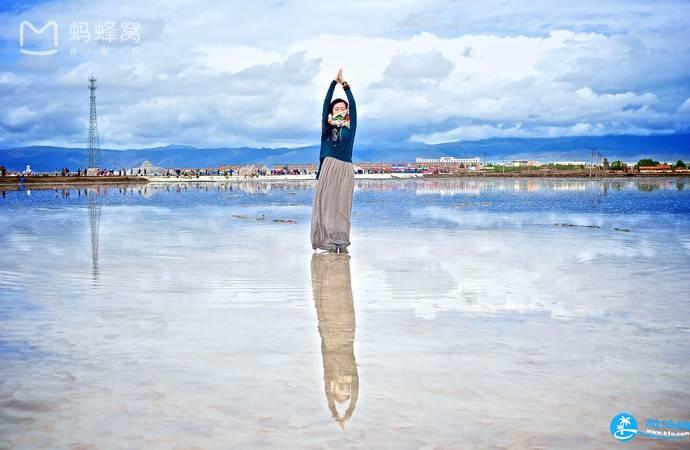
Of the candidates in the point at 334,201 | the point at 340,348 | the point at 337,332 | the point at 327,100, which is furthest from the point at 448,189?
the point at 340,348

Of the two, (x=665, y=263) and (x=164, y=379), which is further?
(x=665, y=263)

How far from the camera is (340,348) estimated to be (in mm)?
5891

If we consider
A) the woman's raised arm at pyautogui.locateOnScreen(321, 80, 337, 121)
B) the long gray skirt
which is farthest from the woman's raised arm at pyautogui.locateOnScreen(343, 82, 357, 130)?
the long gray skirt

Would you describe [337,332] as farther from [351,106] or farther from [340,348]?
[351,106]

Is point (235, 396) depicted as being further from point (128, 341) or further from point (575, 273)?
point (575, 273)

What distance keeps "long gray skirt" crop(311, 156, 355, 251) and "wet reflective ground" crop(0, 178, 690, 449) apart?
1.52 feet

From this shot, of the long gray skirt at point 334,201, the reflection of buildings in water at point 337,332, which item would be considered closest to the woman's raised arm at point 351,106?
the long gray skirt at point 334,201

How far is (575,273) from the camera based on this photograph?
32.9 feet

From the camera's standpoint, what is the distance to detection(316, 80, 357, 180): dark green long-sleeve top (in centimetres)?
1227

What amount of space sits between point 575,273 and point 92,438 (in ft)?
24.0

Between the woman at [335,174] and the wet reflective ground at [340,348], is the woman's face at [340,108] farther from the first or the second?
the wet reflective ground at [340,348]

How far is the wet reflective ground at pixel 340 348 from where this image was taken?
13.7ft

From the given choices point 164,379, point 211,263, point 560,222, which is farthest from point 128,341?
point 560,222

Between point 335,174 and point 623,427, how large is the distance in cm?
859
